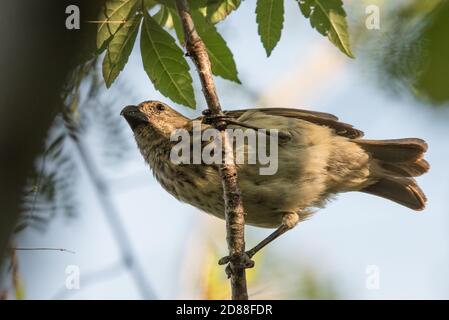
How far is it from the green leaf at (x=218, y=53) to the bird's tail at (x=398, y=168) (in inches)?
55.3

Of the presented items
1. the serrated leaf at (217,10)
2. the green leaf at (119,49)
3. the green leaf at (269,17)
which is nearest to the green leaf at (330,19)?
the green leaf at (269,17)

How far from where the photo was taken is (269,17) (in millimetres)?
2852

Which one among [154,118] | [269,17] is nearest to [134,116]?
[154,118]

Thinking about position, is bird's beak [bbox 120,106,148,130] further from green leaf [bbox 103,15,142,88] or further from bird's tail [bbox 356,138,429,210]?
bird's tail [bbox 356,138,429,210]

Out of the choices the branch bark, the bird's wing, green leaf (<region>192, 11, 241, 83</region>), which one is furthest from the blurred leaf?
the bird's wing

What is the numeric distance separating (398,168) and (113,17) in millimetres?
2342

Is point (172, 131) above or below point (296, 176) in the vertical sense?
above

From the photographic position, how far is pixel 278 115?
4129 mm

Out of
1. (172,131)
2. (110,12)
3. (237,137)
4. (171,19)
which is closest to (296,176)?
(237,137)

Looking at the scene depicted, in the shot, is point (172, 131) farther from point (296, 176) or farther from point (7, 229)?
point (7, 229)

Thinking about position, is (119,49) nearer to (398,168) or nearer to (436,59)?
(436,59)

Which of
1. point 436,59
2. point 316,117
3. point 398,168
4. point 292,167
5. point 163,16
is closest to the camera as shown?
point 436,59

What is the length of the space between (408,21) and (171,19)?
48.4 inches
